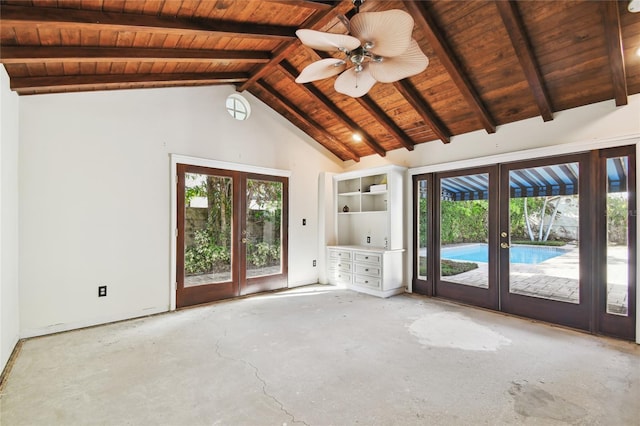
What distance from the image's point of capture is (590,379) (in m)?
2.45

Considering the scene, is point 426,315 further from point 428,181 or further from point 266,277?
point 266,277

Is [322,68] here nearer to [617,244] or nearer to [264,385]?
[264,385]

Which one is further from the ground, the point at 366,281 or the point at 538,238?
the point at 538,238

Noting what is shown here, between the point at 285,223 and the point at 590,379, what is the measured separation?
4395 mm

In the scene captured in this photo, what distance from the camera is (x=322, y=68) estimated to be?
106 inches

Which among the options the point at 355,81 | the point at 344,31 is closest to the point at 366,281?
the point at 355,81

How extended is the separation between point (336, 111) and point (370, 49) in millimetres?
2669

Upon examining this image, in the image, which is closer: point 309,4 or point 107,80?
point 309,4

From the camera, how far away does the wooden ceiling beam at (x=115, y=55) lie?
2643 millimetres

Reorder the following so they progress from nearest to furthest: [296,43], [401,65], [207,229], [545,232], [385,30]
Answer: [385,30], [401,65], [296,43], [545,232], [207,229]

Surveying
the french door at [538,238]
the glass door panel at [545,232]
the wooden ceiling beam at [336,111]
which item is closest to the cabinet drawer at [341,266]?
the french door at [538,238]

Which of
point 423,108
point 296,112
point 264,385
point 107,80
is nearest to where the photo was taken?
point 264,385

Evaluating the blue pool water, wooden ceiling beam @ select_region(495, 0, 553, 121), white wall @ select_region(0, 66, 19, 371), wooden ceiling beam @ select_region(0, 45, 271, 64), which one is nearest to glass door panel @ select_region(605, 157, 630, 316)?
the blue pool water

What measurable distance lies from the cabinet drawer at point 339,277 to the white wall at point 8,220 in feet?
14.3
